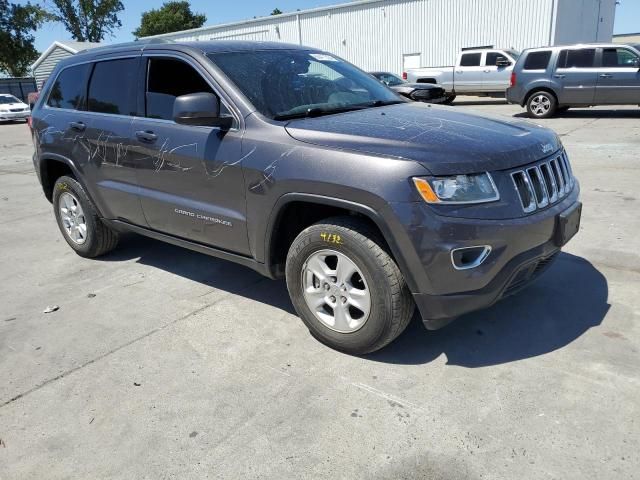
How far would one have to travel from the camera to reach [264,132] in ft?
10.7

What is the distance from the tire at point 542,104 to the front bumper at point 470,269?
493 inches

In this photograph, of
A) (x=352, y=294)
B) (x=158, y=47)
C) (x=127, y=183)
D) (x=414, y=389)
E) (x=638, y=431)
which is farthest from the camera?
(x=127, y=183)

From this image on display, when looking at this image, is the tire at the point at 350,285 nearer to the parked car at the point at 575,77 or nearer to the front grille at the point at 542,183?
the front grille at the point at 542,183

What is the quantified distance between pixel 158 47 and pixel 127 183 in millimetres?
1037

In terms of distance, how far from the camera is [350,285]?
3.09m

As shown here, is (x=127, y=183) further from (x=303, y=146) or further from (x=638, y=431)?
(x=638, y=431)

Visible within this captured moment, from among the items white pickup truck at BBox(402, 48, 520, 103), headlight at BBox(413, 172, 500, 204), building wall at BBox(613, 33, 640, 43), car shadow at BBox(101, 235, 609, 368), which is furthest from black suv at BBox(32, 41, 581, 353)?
building wall at BBox(613, 33, 640, 43)

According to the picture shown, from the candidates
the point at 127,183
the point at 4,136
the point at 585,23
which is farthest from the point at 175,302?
the point at 585,23

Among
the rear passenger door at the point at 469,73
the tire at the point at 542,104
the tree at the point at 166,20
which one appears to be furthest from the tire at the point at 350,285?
the tree at the point at 166,20

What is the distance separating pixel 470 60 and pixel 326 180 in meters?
19.6

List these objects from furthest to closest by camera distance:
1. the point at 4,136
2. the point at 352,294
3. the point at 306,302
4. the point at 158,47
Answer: the point at 4,136 → the point at 158,47 → the point at 306,302 → the point at 352,294

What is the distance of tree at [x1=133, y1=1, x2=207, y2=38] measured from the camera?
73125 mm

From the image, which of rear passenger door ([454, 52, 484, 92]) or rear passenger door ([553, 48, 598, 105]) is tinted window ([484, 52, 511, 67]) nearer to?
rear passenger door ([454, 52, 484, 92])

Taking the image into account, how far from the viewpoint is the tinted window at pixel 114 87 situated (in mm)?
4180
